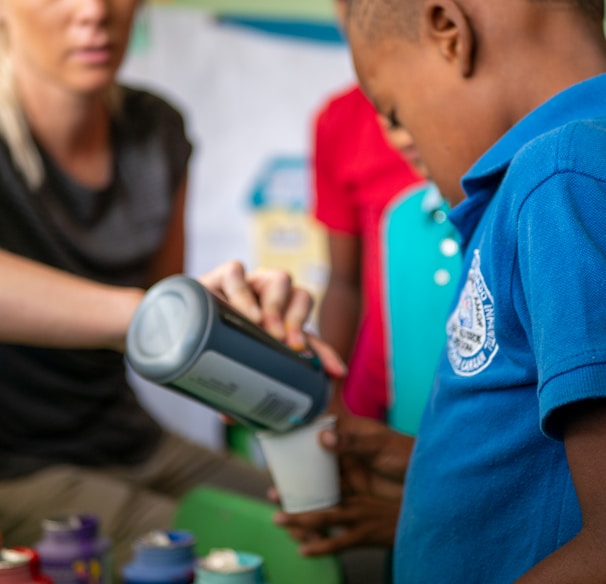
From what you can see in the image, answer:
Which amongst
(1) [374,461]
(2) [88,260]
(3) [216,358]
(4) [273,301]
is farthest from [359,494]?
(2) [88,260]

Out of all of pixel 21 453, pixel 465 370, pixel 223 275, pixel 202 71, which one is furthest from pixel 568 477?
pixel 202 71

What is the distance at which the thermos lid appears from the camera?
32.5 inches

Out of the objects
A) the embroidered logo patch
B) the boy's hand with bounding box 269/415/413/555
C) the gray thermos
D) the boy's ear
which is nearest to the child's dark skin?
the boy's ear

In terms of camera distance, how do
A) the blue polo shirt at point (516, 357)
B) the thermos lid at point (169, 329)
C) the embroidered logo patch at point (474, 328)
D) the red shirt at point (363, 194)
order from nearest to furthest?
the blue polo shirt at point (516, 357) < the embroidered logo patch at point (474, 328) < the thermos lid at point (169, 329) < the red shirt at point (363, 194)

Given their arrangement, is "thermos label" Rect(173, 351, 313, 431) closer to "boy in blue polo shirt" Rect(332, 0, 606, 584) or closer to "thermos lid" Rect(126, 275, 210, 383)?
"thermos lid" Rect(126, 275, 210, 383)

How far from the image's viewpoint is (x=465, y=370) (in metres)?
0.74

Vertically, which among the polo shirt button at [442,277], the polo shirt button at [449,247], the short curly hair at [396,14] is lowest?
the polo shirt button at [442,277]

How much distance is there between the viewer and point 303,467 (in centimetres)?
98

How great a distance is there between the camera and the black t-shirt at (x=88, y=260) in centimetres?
150

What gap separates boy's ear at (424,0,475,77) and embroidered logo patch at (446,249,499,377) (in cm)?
14


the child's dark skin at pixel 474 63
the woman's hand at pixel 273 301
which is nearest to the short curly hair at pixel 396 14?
the child's dark skin at pixel 474 63

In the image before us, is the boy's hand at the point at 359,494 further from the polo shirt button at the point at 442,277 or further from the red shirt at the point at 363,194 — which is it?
the red shirt at the point at 363,194

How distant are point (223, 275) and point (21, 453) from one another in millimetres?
583

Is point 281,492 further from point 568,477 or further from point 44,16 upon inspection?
point 44,16
